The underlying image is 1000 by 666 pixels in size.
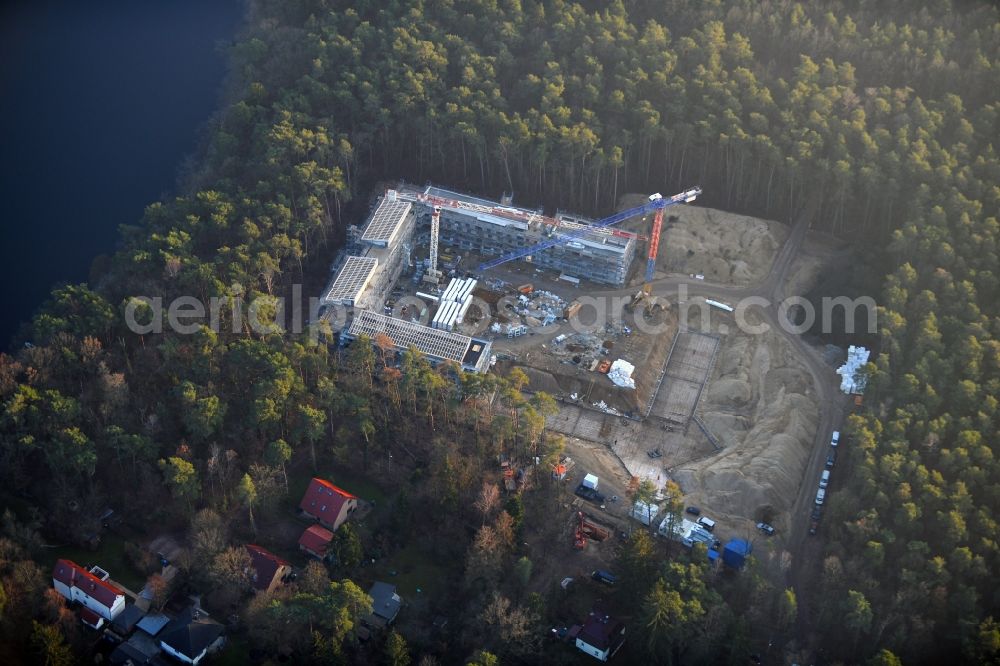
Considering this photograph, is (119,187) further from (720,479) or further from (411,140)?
(720,479)

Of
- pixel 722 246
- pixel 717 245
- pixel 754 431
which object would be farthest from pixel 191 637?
pixel 722 246

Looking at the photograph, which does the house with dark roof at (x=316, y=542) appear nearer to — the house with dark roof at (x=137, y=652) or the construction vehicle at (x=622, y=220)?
the house with dark roof at (x=137, y=652)

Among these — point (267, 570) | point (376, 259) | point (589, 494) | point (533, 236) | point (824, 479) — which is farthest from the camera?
point (533, 236)

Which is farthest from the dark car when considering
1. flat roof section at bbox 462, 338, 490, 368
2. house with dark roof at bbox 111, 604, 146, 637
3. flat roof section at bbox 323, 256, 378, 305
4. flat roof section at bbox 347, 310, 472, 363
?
house with dark roof at bbox 111, 604, 146, 637

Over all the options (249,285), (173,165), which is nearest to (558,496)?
(249,285)

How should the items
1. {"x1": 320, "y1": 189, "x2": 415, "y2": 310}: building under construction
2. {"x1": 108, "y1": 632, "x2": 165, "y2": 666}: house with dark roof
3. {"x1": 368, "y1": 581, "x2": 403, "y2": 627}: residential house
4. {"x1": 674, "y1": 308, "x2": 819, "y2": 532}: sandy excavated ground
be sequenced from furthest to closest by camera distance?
{"x1": 320, "y1": 189, "x2": 415, "y2": 310}: building under construction < {"x1": 674, "y1": 308, "x2": 819, "y2": 532}: sandy excavated ground < {"x1": 368, "y1": 581, "x2": 403, "y2": 627}: residential house < {"x1": 108, "y1": 632, "x2": 165, "y2": 666}: house with dark roof

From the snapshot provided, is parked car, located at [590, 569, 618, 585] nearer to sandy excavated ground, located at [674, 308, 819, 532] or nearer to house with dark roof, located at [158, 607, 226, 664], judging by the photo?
sandy excavated ground, located at [674, 308, 819, 532]

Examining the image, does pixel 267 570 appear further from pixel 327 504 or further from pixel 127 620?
pixel 127 620
